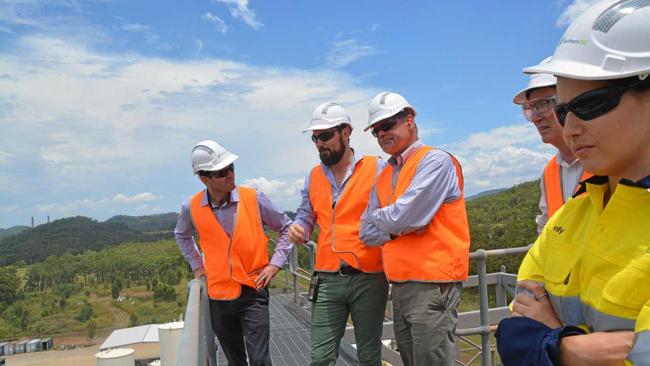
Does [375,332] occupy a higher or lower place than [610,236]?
lower

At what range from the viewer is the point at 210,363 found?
3150 millimetres

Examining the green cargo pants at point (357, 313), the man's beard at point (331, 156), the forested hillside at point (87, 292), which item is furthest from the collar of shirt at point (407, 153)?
the forested hillside at point (87, 292)

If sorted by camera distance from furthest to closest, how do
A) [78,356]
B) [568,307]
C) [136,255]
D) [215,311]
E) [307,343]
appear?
[136,255], [78,356], [307,343], [215,311], [568,307]

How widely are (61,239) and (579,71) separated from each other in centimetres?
6849

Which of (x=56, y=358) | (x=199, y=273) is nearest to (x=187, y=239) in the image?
(x=199, y=273)

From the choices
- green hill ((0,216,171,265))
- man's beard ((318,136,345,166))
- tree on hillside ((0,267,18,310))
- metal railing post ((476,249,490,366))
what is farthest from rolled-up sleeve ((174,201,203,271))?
tree on hillside ((0,267,18,310))

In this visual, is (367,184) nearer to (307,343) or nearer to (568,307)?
(568,307)

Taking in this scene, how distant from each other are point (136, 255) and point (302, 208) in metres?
47.1

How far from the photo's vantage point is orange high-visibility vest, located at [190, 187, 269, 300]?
3.56 meters

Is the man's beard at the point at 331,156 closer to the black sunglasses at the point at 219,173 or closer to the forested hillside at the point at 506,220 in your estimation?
the black sunglasses at the point at 219,173

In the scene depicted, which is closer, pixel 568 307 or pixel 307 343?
pixel 568 307

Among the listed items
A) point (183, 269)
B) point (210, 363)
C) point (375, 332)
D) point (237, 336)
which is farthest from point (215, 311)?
point (183, 269)

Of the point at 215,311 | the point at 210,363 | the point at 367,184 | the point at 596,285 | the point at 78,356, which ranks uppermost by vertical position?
the point at 367,184

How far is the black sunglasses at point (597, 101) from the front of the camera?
1.00 m
